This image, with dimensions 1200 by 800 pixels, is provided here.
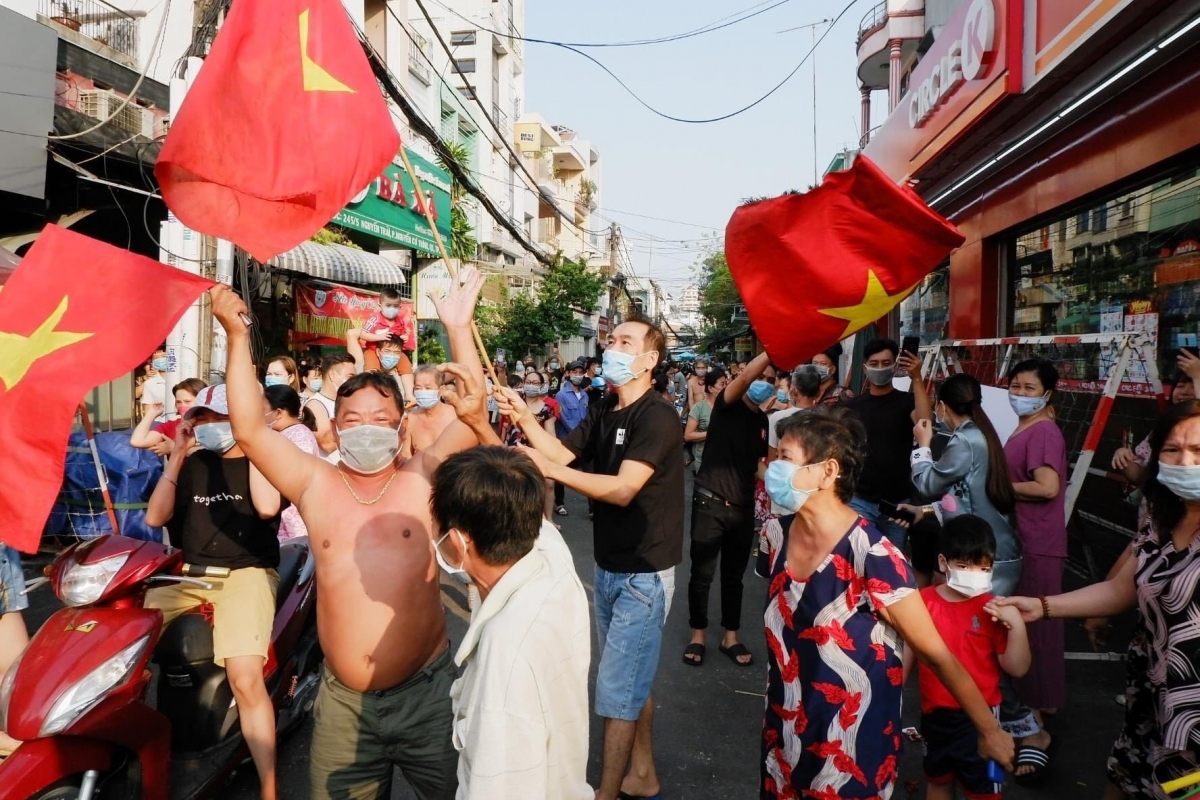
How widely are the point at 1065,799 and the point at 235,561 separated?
3.83 meters

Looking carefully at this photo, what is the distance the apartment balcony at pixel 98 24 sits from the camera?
10008 millimetres

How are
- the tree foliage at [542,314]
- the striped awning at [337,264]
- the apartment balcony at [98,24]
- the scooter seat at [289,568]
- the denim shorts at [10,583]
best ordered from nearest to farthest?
the denim shorts at [10,583]
the scooter seat at [289,568]
the apartment balcony at [98,24]
the striped awning at [337,264]
the tree foliage at [542,314]

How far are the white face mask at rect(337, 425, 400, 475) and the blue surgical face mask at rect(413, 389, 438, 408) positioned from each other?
299 cm

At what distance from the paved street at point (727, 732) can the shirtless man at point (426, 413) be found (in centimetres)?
135

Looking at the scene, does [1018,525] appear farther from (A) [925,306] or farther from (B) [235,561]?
(A) [925,306]

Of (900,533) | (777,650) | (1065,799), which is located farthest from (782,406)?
(777,650)

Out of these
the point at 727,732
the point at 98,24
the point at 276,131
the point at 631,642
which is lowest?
the point at 727,732

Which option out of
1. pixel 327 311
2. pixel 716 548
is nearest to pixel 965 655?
pixel 716 548

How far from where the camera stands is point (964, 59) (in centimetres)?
698

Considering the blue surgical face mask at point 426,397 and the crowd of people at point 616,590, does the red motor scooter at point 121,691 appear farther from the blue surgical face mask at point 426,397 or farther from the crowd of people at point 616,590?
the blue surgical face mask at point 426,397

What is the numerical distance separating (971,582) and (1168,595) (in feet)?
2.17

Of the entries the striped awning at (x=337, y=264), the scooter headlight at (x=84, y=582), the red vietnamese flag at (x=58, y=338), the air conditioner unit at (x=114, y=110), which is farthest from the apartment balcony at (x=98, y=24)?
the scooter headlight at (x=84, y=582)

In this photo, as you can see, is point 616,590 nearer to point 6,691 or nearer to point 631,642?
point 631,642

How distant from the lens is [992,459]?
4031 mm
